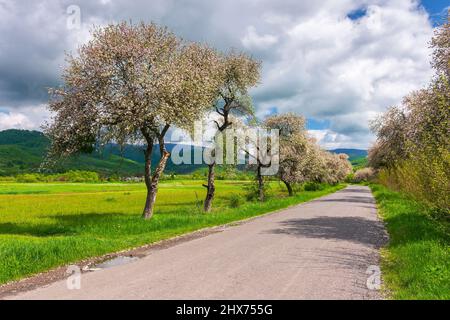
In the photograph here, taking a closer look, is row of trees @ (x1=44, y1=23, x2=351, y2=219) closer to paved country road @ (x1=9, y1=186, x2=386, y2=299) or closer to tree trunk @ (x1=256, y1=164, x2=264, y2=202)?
paved country road @ (x1=9, y1=186, x2=386, y2=299)

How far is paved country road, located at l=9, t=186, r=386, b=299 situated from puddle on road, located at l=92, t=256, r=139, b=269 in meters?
0.44

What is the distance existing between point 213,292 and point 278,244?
723 cm

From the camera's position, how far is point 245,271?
10805mm

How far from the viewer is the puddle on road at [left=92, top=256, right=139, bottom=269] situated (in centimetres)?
1247

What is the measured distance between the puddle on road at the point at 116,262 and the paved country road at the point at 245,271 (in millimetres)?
444

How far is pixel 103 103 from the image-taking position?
23.2 metres

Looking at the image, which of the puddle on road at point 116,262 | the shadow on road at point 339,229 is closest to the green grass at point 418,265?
the shadow on road at point 339,229

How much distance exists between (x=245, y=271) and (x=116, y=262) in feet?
16.0

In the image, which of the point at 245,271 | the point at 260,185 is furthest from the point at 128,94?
the point at 260,185

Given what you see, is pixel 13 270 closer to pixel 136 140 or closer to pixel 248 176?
pixel 136 140

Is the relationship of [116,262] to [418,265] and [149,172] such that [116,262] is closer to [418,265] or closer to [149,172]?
[418,265]

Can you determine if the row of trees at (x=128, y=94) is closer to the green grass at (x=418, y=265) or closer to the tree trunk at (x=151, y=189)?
the tree trunk at (x=151, y=189)
